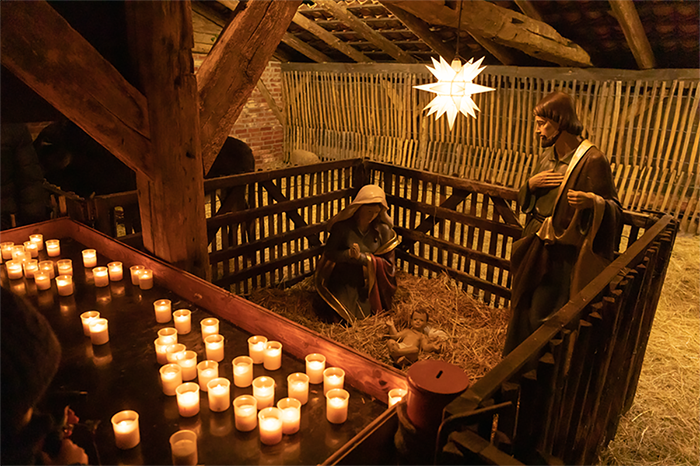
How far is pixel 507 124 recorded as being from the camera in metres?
8.18

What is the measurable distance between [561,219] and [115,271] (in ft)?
9.31

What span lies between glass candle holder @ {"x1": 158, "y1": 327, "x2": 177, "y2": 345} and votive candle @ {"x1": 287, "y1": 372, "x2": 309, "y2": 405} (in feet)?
2.18

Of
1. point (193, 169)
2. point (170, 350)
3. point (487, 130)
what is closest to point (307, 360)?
point (170, 350)

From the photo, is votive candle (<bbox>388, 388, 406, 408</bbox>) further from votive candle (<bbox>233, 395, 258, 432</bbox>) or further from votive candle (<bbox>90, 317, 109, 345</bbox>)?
votive candle (<bbox>90, 317, 109, 345</bbox>)

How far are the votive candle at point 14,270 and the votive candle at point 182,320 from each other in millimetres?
1231

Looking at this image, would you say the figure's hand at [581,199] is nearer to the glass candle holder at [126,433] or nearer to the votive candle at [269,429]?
the votive candle at [269,429]

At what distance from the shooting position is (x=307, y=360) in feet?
6.98

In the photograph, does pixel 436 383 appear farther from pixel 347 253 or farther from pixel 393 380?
pixel 347 253

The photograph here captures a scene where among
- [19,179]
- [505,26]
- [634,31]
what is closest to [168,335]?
[19,179]

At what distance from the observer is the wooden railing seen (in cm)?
124

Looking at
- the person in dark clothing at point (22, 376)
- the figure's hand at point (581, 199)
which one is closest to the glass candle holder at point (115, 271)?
the person in dark clothing at point (22, 376)

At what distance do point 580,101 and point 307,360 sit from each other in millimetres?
6689

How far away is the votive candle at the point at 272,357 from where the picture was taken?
7.20 ft

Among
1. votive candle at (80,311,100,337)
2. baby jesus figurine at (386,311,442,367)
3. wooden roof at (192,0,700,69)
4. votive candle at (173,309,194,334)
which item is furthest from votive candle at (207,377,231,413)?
wooden roof at (192,0,700,69)
